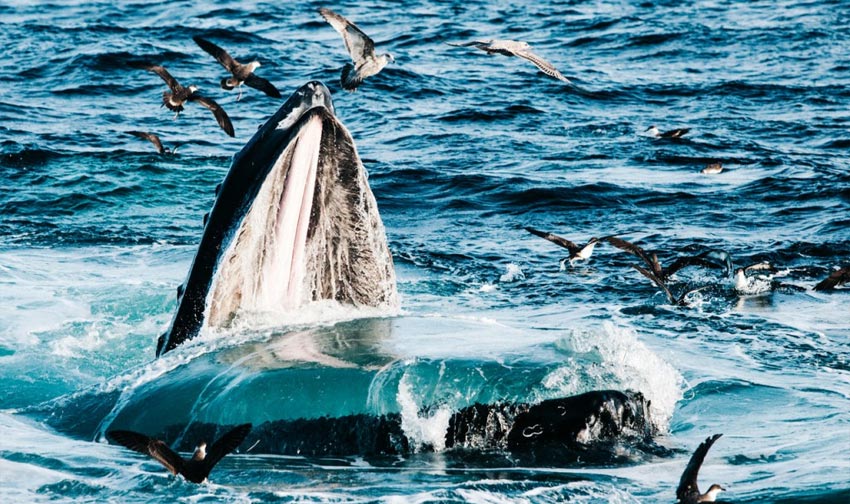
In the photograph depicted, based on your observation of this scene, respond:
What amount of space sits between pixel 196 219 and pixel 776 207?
7.63m

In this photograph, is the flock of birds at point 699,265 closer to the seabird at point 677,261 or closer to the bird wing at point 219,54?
the seabird at point 677,261

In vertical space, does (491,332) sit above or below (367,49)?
below

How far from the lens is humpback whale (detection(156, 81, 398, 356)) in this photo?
7.64 meters

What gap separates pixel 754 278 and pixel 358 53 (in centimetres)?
469

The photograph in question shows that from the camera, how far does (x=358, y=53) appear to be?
44.9 feet

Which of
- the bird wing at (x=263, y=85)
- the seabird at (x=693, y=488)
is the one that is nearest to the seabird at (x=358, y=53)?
the bird wing at (x=263, y=85)

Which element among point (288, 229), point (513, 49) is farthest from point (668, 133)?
point (288, 229)

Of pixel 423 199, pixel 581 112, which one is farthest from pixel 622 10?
pixel 423 199

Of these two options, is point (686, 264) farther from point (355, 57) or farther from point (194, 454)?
point (194, 454)

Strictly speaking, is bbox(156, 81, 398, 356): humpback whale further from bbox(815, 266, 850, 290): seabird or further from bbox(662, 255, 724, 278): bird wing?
bbox(815, 266, 850, 290): seabird

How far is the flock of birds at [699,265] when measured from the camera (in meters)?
12.9

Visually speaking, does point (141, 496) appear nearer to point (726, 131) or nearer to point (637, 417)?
point (637, 417)

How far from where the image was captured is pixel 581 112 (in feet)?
80.5

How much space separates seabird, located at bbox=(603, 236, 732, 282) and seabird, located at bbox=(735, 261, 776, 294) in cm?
27
